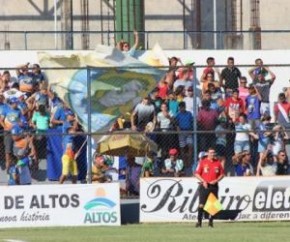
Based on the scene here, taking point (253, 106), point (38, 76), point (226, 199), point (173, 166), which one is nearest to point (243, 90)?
point (253, 106)

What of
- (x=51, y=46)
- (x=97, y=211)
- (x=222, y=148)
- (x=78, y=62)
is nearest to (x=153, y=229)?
(x=97, y=211)

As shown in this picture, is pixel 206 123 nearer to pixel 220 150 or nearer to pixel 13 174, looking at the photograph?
pixel 220 150

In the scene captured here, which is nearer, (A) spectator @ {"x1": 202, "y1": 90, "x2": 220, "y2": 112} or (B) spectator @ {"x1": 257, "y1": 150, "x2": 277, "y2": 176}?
(B) spectator @ {"x1": 257, "y1": 150, "x2": 277, "y2": 176}

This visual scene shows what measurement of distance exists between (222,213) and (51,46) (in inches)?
540

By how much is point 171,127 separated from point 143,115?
2.24 ft

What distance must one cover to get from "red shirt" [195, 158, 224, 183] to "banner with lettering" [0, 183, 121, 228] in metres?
2.08

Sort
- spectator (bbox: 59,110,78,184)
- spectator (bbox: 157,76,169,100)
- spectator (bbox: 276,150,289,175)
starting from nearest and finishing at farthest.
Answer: spectator (bbox: 59,110,78,184) → spectator (bbox: 276,150,289,175) → spectator (bbox: 157,76,169,100)

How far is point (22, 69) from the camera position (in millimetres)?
29297

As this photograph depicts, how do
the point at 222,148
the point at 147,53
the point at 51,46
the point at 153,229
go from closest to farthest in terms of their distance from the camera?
the point at 153,229, the point at 222,148, the point at 147,53, the point at 51,46

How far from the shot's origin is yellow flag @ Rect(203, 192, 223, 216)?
88.9 ft

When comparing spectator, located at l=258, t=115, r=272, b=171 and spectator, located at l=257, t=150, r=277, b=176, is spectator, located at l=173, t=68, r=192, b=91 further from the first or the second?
spectator, located at l=257, t=150, r=277, b=176

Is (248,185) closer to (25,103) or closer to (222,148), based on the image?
(222,148)

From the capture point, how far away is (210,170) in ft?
88.9

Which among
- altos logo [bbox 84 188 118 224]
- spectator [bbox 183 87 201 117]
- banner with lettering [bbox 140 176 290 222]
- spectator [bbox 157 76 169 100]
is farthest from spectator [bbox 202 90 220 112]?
altos logo [bbox 84 188 118 224]
